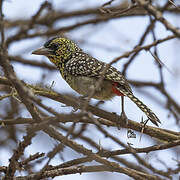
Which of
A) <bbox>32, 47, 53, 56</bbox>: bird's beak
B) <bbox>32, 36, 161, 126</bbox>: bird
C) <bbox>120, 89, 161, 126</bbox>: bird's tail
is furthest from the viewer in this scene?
<bbox>32, 47, 53, 56</bbox>: bird's beak

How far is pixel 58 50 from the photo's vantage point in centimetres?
517

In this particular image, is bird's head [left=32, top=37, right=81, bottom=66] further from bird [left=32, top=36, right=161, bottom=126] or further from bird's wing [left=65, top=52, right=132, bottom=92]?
bird's wing [left=65, top=52, right=132, bottom=92]

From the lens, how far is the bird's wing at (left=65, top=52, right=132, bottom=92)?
13.3 feet

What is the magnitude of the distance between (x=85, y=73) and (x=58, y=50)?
953 mm

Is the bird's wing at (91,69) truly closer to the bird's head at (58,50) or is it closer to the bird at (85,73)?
the bird at (85,73)

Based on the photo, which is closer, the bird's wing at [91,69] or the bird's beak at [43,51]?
the bird's wing at [91,69]

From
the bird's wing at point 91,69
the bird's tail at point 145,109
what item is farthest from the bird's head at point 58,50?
the bird's tail at point 145,109

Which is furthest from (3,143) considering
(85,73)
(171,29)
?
(171,29)

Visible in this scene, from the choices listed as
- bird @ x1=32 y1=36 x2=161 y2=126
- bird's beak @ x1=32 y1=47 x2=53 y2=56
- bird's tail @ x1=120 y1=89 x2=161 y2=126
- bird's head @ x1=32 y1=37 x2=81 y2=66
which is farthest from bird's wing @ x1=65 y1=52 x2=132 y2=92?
bird's beak @ x1=32 y1=47 x2=53 y2=56

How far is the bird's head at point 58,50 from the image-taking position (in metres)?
5.07

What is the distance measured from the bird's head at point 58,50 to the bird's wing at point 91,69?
246 millimetres

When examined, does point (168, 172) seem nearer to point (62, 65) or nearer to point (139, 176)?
point (139, 176)

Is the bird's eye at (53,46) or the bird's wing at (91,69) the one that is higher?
the bird's eye at (53,46)

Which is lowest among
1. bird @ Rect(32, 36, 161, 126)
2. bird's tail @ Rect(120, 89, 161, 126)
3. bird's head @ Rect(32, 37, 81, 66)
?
bird's tail @ Rect(120, 89, 161, 126)
